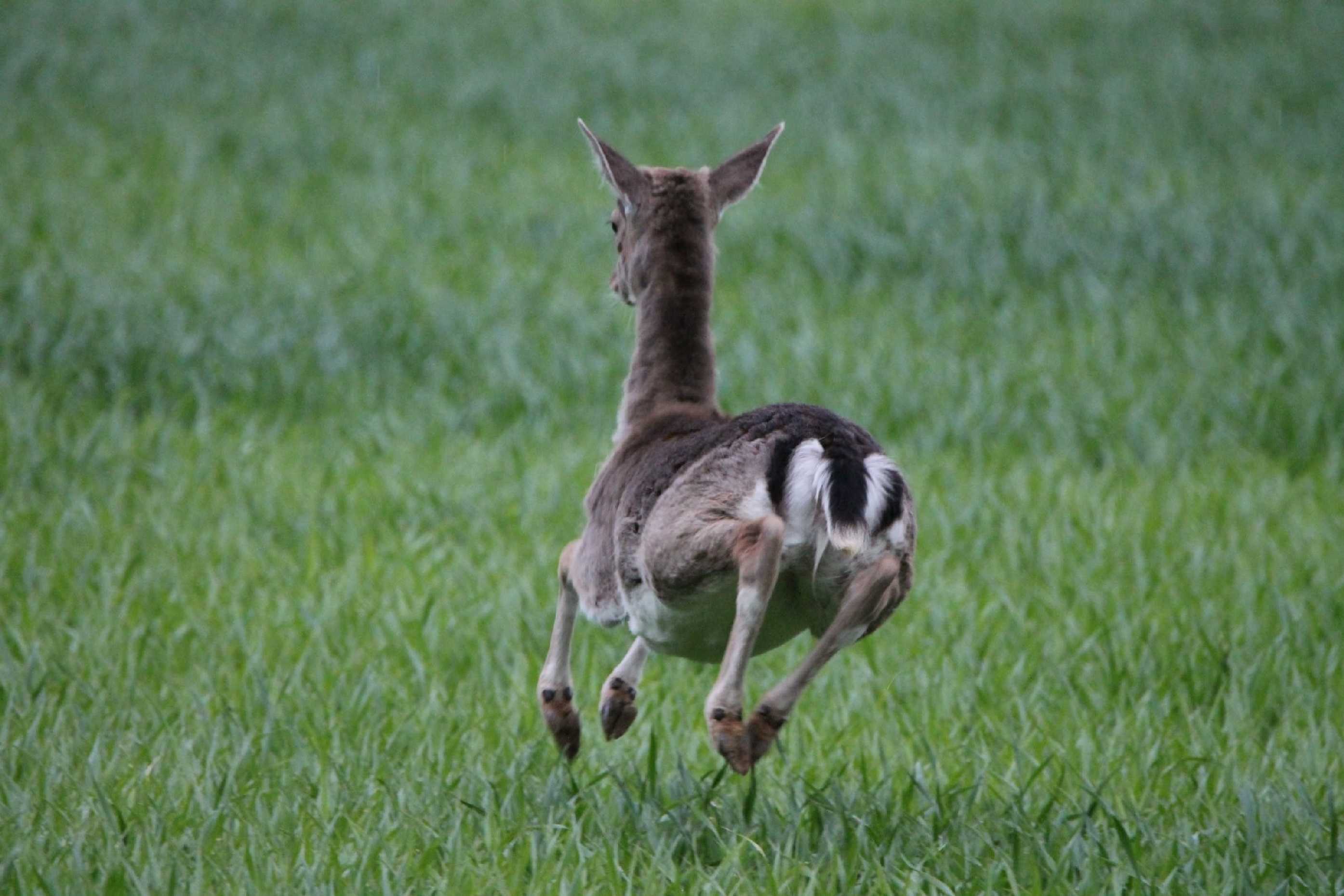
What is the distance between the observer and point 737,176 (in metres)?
4.02

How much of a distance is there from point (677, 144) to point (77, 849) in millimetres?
11463

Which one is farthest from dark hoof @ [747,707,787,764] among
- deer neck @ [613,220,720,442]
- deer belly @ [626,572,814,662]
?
deer neck @ [613,220,720,442]

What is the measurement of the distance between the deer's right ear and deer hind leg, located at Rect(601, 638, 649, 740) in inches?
40.4

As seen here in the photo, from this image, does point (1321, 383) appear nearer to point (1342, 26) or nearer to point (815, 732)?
point (815, 732)

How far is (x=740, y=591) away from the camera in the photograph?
3.08 meters

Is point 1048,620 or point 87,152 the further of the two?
point 87,152

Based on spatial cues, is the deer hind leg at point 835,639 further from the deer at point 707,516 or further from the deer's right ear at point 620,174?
the deer's right ear at point 620,174

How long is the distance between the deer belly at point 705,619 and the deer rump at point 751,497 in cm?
2

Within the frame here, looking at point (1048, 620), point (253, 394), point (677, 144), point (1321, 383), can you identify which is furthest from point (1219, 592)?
point (677, 144)

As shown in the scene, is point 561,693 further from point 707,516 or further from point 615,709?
point 707,516

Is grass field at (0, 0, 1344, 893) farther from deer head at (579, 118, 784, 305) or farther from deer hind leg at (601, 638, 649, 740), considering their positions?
deer head at (579, 118, 784, 305)

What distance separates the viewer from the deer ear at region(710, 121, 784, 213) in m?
4.00

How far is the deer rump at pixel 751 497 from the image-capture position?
125 inches

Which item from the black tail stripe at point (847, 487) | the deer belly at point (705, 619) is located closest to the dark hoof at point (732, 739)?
the deer belly at point (705, 619)
